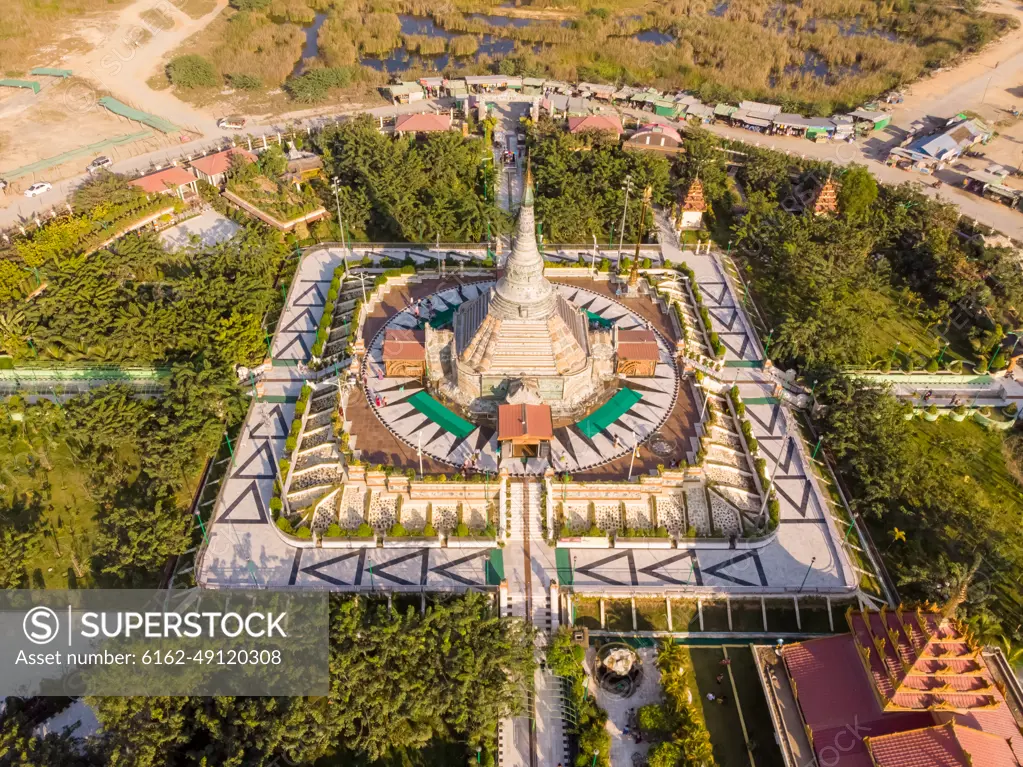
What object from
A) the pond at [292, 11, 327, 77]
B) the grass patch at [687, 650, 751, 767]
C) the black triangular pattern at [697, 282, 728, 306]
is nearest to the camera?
the grass patch at [687, 650, 751, 767]

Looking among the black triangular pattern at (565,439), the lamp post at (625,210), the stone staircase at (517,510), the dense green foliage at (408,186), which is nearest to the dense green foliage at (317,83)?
the dense green foliage at (408,186)

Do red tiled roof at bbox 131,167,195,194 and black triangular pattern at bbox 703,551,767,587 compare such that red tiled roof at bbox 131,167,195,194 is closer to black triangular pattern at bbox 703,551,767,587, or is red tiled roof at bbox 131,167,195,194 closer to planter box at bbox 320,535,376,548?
planter box at bbox 320,535,376,548

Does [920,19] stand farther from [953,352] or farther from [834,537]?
[834,537]

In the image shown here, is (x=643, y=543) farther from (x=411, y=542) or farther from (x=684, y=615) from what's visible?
(x=411, y=542)

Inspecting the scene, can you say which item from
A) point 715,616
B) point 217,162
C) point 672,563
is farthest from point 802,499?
point 217,162

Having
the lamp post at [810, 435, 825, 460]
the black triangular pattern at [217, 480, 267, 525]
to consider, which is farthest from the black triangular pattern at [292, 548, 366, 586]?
the lamp post at [810, 435, 825, 460]

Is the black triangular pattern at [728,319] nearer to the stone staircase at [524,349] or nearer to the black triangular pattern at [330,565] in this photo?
the stone staircase at [524,349]
